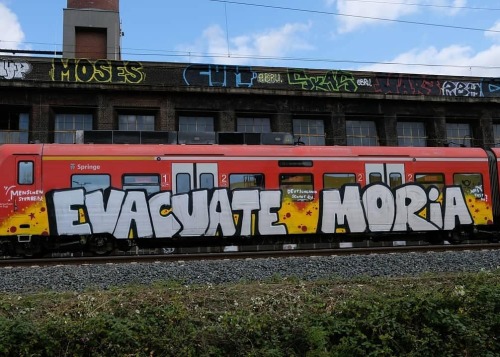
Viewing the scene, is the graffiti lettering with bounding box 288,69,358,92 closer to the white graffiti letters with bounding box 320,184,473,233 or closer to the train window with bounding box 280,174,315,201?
the white graffiti letters with bounding box 320,184,473,233

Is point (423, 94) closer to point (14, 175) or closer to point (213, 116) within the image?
point (213, 116)

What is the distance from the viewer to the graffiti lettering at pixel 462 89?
26922 millimetres

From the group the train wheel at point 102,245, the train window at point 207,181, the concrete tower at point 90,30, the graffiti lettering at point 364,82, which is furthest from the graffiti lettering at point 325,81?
the concrete tower at point 90,30

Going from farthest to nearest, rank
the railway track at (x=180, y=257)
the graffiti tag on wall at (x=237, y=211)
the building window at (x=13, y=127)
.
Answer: the building window at (x=13, y=127), the graffiti tag on wall at (x=237, y=211), the railway track at (x=180, y=257)

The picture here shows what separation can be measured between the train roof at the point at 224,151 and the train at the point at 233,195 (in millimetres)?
35

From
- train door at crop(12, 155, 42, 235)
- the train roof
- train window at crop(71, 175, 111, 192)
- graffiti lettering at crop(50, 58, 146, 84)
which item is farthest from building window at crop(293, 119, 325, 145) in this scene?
train door at crop(12, 155, 42, 235)

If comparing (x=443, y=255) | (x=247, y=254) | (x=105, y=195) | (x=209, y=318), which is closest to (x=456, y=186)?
(x=443, y=255)

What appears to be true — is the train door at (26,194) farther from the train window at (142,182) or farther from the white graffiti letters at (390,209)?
the white graffiti letters at (390,209)

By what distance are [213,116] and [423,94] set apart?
11893mm

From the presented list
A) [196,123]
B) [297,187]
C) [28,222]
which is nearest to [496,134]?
[196,123]

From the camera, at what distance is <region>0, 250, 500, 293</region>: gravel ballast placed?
840cm

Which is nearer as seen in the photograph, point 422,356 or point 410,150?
point 422,356

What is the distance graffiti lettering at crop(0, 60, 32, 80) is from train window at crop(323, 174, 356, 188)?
15876mm

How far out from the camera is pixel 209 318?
515cm
